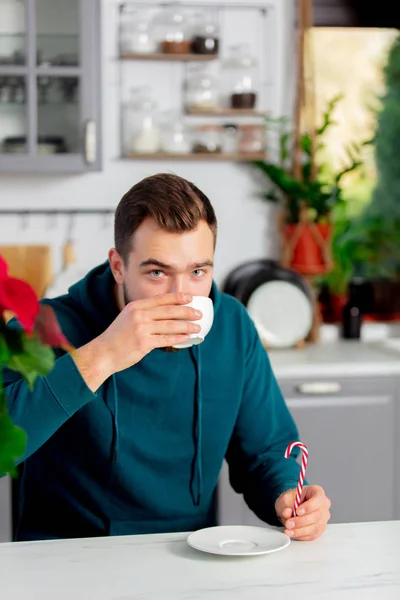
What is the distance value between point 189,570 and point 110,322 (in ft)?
2.21

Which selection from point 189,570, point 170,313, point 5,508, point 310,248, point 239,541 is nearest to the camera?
point 189,570

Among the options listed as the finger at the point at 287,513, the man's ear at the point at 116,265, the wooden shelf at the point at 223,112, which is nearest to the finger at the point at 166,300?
the man's ear at the point at 116,265

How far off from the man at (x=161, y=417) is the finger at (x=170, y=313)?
7 centimetres

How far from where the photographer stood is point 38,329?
896mm

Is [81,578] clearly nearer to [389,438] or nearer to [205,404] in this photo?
[205,404]

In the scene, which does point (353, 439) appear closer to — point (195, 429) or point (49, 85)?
point (195, 429)

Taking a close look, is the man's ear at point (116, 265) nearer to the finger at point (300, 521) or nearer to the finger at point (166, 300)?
the finger at point (166, 300)

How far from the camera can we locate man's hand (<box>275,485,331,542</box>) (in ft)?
5.01

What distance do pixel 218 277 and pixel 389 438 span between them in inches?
38.2

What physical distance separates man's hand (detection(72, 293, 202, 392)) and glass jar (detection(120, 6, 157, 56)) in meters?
2.22

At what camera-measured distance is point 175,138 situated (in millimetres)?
3635

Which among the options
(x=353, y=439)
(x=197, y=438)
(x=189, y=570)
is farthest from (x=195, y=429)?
(x=353, y=439)

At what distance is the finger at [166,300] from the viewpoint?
160 centimetres

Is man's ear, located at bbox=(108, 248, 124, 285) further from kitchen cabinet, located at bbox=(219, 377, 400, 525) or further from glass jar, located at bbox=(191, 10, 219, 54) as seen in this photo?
glass jar, located at bbox=(191, 10, 219, 54)
